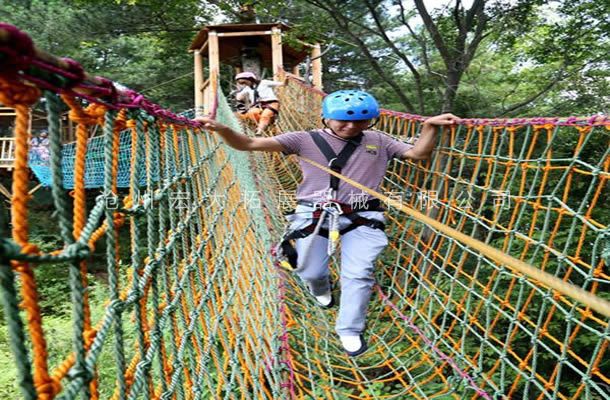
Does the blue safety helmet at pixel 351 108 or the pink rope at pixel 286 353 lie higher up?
the blue safety helmet at pixel 351 108

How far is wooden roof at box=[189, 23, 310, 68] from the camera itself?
5.63 meters

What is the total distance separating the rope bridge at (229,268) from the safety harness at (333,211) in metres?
0.23

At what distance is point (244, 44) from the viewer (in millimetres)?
6027

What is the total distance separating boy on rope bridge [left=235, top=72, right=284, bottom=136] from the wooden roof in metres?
0.55

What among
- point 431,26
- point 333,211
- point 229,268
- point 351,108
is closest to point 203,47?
point 431,26

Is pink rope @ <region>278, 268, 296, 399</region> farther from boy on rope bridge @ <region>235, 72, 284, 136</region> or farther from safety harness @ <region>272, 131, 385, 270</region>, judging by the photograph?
boy on rope bridge @ <region>235, 72, 284, 136</region>

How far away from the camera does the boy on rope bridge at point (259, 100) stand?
14.4 feet

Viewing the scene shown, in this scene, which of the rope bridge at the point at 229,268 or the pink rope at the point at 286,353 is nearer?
the rope bridge at the point at 229,268

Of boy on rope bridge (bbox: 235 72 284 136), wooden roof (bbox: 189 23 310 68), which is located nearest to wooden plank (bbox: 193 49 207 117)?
wooden roof (bbox: 189 23 310 68)

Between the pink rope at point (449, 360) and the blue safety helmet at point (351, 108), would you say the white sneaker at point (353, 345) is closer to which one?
the pink rope at point (449, 360)

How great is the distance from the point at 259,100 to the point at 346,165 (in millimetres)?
3006

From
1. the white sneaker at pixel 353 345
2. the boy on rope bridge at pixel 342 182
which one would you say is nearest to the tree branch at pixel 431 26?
the boy on rope bridge at pixel 342 182

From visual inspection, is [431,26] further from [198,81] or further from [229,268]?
[198,81]

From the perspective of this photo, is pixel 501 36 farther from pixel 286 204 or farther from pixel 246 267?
pixel 246 267
